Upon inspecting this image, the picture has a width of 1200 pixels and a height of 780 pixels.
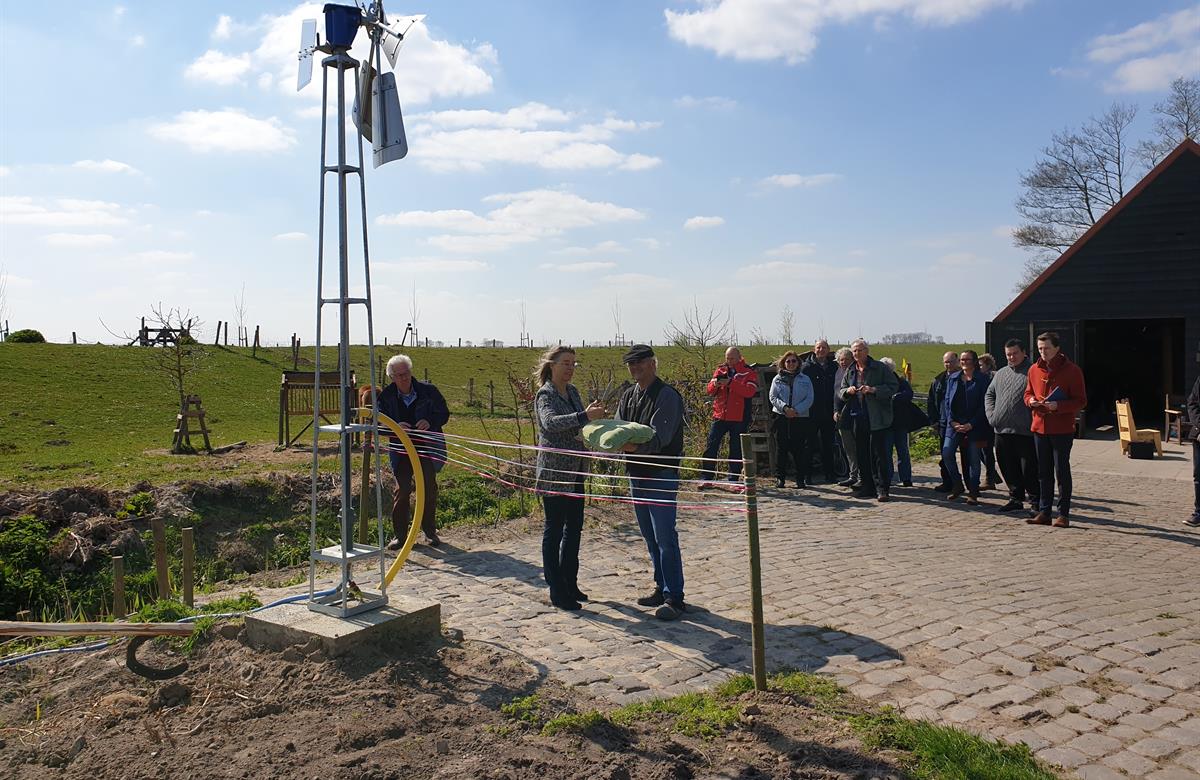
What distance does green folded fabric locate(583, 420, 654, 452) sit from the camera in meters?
5.75

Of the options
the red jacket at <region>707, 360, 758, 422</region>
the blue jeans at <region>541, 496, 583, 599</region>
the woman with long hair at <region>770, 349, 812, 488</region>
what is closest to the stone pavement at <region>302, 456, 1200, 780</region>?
the blue jeans at <region>541, 496, 583, 599</region>

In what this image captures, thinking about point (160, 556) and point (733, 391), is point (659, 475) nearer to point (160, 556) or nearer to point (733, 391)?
point (160, 556)

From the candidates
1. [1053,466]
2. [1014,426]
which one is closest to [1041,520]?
[1053,466]

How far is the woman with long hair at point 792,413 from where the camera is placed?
11.9m

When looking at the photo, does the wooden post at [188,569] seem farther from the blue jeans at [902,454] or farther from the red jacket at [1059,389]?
the blue jeans at [902,454]

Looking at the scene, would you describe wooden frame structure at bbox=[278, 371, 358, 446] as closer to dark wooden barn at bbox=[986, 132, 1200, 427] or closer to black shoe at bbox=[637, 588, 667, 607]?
black shoe at bbox=[637, 588, 667, 607]

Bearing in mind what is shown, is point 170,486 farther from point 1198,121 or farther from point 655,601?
point 1198,121

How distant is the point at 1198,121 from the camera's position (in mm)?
33250

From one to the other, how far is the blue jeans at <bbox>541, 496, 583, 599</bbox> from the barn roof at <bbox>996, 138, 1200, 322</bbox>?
54.9ft

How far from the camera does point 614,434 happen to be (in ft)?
19.0

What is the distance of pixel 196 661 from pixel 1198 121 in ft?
131

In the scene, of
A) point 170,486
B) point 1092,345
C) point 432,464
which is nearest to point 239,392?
point 170,486

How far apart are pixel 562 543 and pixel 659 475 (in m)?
0.95

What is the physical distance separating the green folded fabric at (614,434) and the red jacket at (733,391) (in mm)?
5430
